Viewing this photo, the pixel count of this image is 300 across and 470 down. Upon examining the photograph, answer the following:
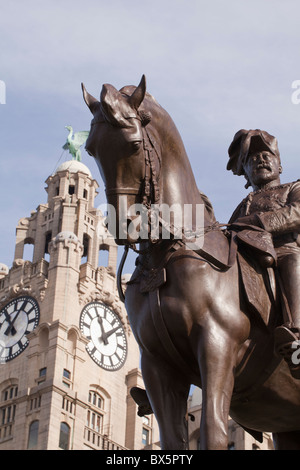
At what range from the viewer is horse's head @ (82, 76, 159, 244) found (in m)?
6.06

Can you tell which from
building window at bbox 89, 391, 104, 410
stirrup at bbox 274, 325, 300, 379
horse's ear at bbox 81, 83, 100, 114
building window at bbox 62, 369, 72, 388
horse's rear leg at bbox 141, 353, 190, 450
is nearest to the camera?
stirrup at bbox 274, 325, 300, 379

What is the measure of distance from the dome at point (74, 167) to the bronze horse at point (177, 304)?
5999 centimetres

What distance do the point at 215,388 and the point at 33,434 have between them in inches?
1994

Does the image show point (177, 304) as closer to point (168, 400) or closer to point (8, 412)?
point (168, 400)

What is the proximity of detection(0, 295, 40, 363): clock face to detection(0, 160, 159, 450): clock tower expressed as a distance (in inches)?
2.4

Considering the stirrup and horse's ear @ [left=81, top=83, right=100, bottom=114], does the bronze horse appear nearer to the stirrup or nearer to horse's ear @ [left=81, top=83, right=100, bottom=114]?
horse's ear @ [left=81, top=83, right=100, bottom=114]

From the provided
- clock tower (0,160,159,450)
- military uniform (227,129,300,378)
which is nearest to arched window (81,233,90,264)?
clock tower (0,160,159,450)

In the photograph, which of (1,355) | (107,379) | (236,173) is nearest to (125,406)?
(107,379)

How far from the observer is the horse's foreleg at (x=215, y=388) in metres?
5.81

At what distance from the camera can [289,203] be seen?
6.96m

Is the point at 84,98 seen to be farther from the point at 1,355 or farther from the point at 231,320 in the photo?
the point at 1,355

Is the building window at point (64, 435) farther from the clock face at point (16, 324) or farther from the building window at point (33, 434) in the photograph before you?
the clock face at point (16, 324)

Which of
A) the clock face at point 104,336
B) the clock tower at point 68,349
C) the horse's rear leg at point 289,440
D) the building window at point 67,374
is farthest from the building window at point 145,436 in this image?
the horse's rear leg at point 289,440
